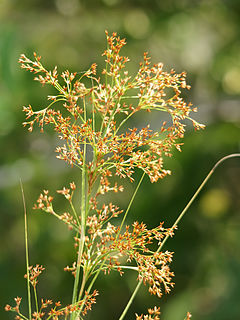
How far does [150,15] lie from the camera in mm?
5062

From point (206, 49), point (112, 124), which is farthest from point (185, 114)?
point (206, 49)

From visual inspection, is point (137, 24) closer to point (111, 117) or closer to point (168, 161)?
point (168, 161)

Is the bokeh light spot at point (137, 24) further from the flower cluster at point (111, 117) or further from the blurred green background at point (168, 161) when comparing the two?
the flower cluster at point (111, 117)

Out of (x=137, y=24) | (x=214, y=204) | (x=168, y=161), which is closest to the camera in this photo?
(x=168, y=161)

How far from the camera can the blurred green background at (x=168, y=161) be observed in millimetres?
4074

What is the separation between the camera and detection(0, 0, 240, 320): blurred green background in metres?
4.07

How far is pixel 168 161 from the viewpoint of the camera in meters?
3.93

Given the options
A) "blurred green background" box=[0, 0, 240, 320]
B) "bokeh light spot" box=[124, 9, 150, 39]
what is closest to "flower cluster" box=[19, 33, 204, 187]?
"blurred green background" box=[0, 0, 240, 320]

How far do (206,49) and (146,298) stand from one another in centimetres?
233

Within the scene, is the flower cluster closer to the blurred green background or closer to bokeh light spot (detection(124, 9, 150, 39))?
the blurred green background

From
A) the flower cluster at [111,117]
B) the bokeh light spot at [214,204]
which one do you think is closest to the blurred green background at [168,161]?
the bokeh light spot at [214,204]

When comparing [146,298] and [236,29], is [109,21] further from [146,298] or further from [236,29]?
[146,298]

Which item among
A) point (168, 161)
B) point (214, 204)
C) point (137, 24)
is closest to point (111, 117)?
point (168, 161)

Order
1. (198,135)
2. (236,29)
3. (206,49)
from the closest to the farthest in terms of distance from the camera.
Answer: (198,135), (236,29), (206,49)
